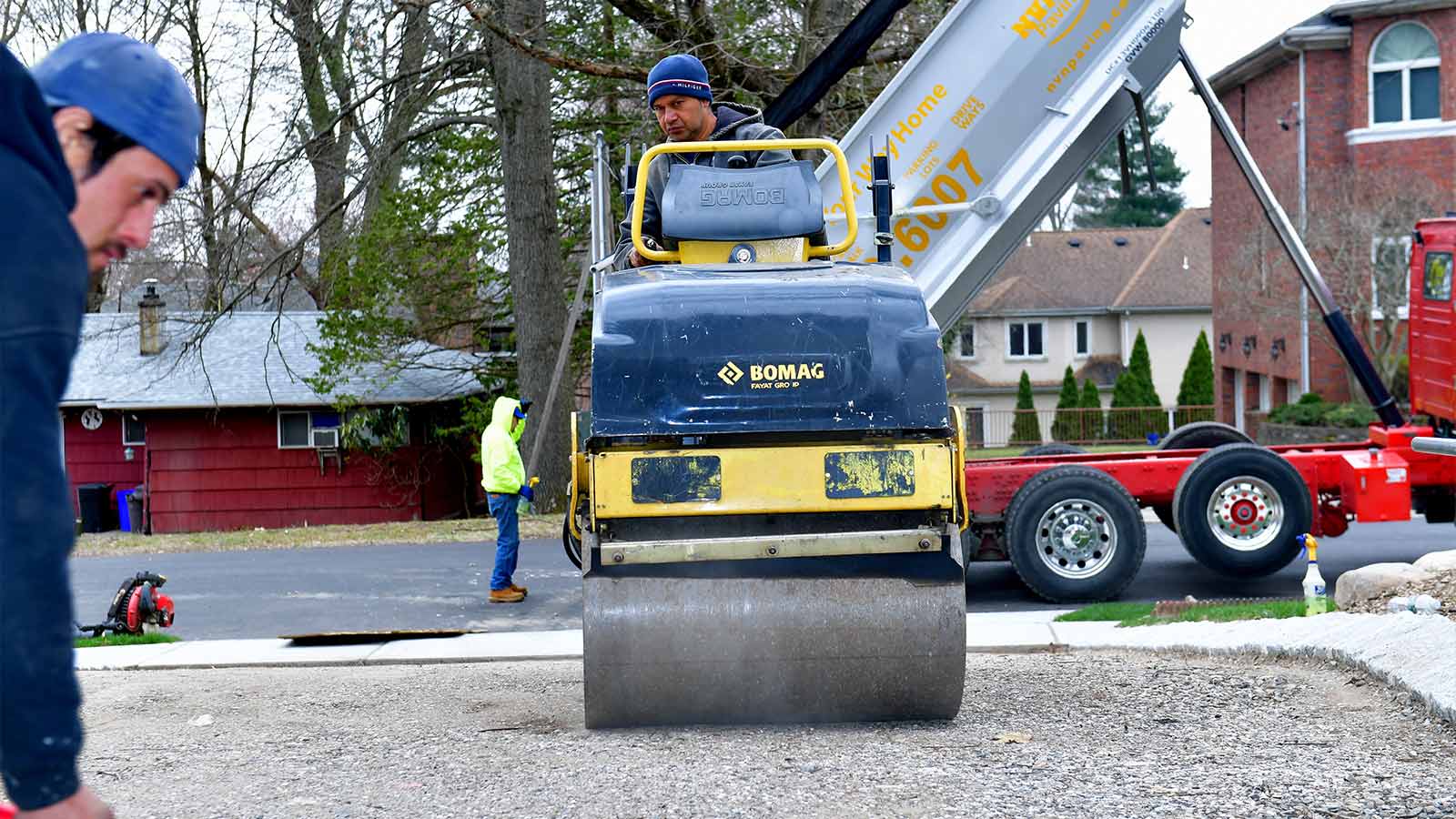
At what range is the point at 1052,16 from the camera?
12.2 meters

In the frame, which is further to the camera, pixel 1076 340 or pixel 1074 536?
pixel 1076 340

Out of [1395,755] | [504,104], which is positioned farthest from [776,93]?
[1395,755]

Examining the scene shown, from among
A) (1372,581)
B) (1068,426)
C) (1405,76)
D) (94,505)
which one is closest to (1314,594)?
(1372,581)

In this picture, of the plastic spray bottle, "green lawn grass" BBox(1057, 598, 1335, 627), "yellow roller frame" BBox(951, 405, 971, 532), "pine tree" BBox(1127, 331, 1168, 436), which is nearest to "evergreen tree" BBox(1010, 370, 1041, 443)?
"pine tree" BBox(1127, 331, 1168, 436)

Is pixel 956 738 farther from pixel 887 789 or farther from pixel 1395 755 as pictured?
pixel 1395 755

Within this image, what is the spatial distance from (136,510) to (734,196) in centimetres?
3218

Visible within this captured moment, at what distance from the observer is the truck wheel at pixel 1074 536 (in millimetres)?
12023

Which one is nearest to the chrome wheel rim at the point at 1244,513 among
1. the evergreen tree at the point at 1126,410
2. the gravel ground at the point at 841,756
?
the gravel ground at the point at 841,756

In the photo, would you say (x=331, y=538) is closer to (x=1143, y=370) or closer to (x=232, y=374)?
(x=232, y=374)

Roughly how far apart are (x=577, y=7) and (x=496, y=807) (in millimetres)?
18657

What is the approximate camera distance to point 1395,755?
19.5 ft

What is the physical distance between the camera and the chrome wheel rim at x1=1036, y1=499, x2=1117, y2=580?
12086 millimetres

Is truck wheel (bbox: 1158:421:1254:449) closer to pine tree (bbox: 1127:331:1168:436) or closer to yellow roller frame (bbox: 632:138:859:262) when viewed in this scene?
yellow roller frame (bbox: 632:138:859:262)

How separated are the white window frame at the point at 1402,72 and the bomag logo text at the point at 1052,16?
75.3 ft
